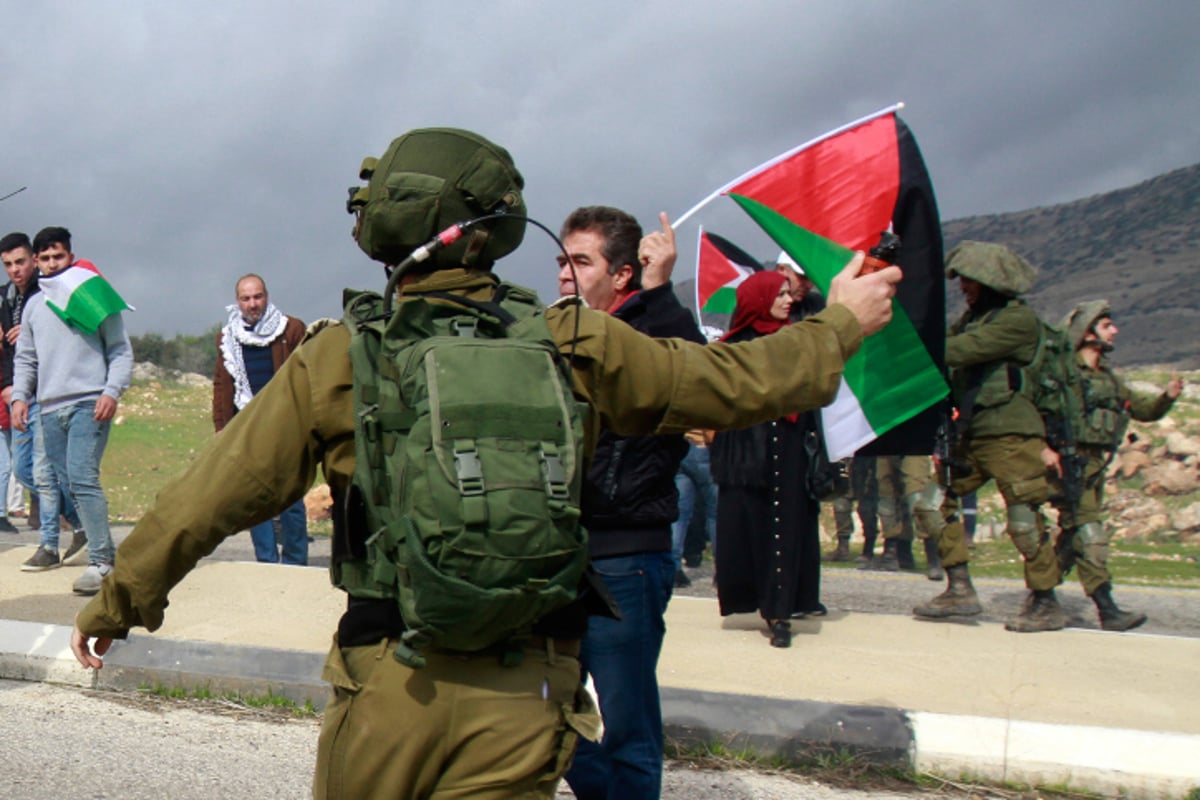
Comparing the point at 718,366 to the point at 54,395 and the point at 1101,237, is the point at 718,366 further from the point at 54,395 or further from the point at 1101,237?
the point at 1101,237

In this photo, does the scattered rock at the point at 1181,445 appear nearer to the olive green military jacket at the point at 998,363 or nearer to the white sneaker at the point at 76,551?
the olive green military jacket at the point at 998,363

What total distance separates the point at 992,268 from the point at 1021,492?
124 centimetres

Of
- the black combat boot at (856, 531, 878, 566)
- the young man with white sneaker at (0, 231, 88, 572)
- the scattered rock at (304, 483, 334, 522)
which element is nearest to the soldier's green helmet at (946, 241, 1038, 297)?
the black combat boot at (856, 531, 878, 566)

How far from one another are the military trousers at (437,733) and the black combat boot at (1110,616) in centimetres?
600

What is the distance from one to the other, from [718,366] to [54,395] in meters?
5.91

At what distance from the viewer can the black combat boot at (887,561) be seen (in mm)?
10992


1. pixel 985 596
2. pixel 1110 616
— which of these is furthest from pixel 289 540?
pixel 1110 616

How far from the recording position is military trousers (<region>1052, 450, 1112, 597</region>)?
24.7ft

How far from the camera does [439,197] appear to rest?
96.0 inches

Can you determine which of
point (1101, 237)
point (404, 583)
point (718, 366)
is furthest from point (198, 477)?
point (1101, 237)

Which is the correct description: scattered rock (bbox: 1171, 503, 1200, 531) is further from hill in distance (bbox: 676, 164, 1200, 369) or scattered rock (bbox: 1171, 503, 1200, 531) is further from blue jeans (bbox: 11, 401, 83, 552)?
hill in distance (bbox: 676, 164, 1200, 369)

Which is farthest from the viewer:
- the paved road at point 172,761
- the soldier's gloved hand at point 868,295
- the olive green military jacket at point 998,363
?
the olive green military jacket at point 998,363

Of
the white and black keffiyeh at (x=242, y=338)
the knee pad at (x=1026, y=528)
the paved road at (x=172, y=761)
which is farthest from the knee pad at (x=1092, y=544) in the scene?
the white and black keffiyeh at (x=242, y=338)

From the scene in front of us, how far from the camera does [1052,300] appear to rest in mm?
60312
